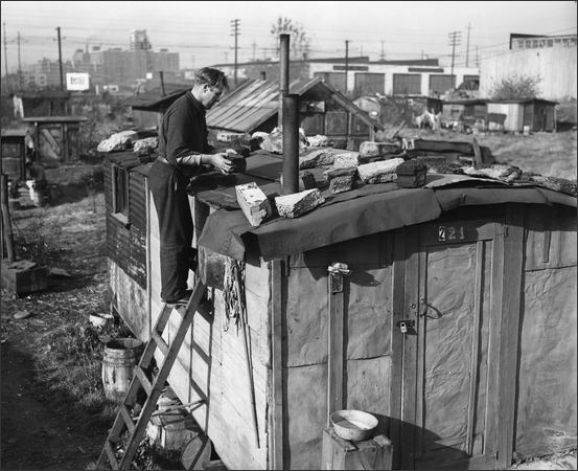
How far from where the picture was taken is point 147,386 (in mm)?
7035

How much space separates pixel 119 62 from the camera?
13050cm

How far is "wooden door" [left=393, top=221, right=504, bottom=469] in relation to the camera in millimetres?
6188

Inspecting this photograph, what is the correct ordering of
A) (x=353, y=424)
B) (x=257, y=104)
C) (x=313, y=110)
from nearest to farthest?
1. (x=353, y=424)
2. (x=257, y=104)
3. (x=313, y=110)

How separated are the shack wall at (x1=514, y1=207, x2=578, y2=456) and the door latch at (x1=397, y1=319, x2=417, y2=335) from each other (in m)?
1.21

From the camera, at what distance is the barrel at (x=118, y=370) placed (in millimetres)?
9414

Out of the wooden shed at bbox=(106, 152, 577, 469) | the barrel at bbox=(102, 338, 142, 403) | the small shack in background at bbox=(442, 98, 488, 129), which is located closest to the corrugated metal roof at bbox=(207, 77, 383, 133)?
the barrel at bbox=(102, 338, 142, 403)

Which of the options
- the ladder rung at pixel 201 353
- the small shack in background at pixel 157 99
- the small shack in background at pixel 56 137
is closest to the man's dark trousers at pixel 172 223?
the ladder rung at pixel 201 353

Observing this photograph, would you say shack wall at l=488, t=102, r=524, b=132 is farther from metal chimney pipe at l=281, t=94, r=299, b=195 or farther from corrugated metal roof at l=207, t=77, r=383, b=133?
metal chimney pipe at l=281, t=94, r=299, b=195

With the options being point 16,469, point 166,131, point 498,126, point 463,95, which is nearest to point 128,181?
point 166,131

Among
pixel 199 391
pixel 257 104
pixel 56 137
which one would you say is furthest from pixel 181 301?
pixel 56 137

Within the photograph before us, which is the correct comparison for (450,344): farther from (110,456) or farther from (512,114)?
(512,114)

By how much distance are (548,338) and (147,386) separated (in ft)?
13.1

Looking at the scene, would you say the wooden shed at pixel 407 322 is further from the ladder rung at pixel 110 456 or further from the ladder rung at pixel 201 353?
the ladder rung at pixel 110 456

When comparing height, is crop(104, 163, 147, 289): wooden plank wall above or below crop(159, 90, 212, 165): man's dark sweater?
below
